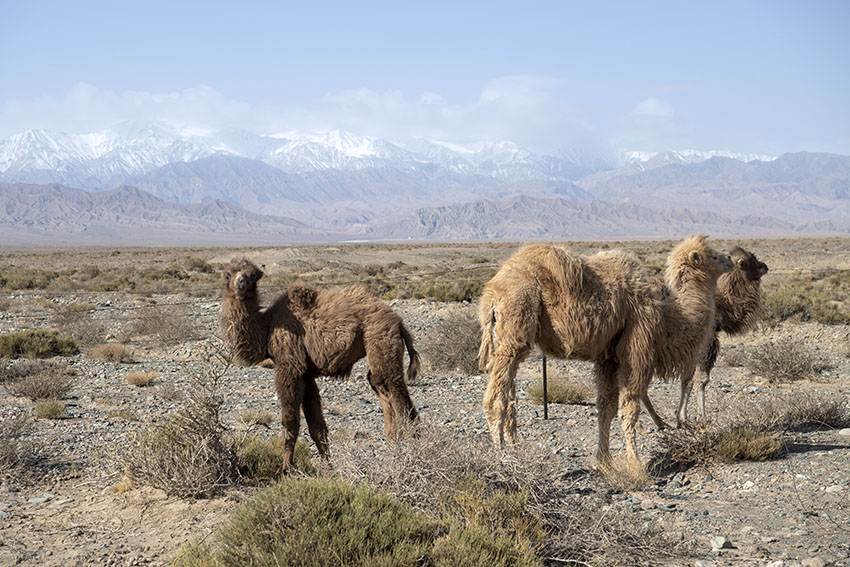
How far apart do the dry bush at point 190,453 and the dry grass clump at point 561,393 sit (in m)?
6.22

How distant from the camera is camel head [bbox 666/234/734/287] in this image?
27.7 ft

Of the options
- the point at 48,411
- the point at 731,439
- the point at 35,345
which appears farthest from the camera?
the point at 35,345

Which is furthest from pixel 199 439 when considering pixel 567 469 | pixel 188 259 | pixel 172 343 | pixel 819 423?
pixel 188 259

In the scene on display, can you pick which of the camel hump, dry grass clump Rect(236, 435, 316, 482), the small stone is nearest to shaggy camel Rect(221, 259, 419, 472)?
the camel hump

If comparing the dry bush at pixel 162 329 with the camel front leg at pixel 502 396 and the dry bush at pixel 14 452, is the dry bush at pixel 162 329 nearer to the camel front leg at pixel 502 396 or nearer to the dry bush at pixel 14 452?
the dry bush at pixel 14 452

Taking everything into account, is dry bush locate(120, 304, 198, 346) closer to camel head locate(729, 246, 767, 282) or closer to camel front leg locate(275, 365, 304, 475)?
camel front leg locate(275, 365, 304, 475)

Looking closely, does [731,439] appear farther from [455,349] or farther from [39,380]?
[39,380]

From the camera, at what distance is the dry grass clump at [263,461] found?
25.1 feet

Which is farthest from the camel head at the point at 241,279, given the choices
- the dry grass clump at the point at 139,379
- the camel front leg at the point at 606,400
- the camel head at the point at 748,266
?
the camel head at the point at 748,266

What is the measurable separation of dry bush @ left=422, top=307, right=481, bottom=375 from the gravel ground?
130 cm

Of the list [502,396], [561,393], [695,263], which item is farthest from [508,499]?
[561,393]

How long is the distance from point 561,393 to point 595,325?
16.7ft

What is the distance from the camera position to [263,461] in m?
7.85

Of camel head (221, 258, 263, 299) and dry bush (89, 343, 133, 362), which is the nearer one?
camel head (221, 258, 263, 299)
